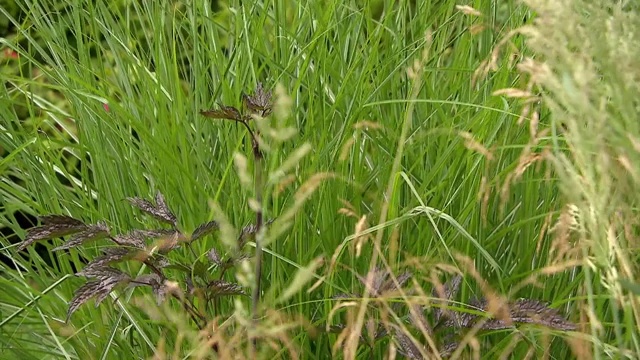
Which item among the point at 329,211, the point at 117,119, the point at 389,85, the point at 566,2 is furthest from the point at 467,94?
the point at 566,2

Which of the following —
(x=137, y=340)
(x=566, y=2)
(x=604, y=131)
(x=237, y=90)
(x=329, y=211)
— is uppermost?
(x=566, y=2)

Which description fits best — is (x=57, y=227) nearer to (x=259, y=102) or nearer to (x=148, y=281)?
(x=148, y=281)

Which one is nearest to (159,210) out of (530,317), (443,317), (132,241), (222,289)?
(132,241)

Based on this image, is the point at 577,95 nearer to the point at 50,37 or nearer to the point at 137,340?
the point at 137,340

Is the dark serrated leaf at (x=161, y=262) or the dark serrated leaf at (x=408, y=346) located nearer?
the dark serrated leaf at (x=408, y=346)

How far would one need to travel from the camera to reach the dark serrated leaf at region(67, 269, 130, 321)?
62.0 inches

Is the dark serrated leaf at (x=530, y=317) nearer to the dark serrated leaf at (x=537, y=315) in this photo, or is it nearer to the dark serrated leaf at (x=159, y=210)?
the dark serrated leaf at (x=537, y=315)

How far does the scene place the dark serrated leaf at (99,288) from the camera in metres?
1.57

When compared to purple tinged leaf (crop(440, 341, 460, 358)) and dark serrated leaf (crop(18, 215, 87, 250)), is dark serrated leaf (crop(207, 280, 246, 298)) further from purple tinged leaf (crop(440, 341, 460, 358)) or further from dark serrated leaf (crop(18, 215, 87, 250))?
purple tinged leaf (crop(440, 341, 460, 358))

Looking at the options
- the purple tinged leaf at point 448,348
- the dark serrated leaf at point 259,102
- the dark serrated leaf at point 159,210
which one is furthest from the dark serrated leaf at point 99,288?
the purple tinged leaf at point 448,348

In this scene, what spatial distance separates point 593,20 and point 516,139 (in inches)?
32.9

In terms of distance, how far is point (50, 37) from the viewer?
2363 mm

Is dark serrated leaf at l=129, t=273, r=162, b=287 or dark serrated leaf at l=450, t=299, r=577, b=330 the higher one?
dark serrated leaf at l=450, t=299, r=577, b=330

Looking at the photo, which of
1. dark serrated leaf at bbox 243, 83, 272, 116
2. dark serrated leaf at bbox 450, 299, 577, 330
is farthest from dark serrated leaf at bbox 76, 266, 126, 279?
dark serrated leaf at bbox 450, 299, 577, 330
